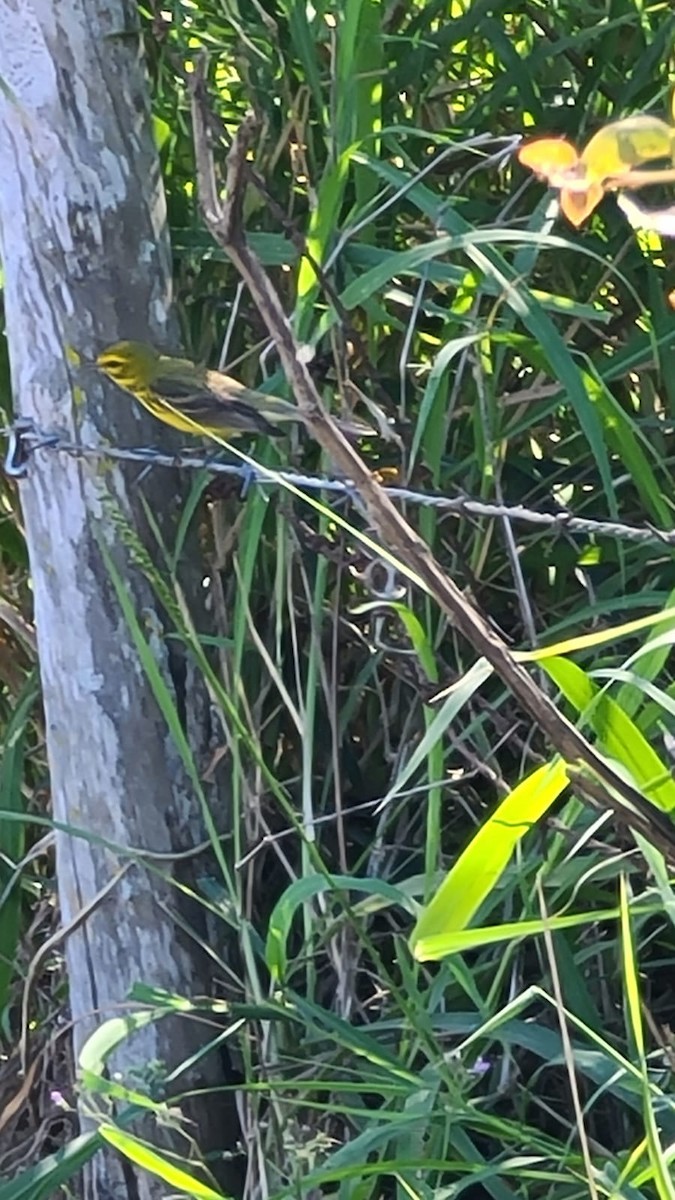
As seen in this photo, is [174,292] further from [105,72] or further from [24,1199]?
[24,1199]

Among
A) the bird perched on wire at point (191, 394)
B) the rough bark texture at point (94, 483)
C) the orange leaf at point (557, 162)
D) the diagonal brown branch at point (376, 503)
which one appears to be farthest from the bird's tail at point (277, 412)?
the orange leaf at point (557, 162)

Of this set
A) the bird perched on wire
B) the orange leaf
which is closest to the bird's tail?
the bird perched on wire

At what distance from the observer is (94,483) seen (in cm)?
144

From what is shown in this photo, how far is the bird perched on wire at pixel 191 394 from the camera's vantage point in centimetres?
135

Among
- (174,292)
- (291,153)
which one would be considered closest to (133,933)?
(174,292)

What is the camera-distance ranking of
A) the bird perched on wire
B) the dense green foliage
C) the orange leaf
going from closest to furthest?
the orange leaf
the dense green foliage
the bird perched on wire

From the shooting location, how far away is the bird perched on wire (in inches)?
53.3

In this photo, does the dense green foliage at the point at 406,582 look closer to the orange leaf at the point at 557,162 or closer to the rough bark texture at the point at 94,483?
the rough bark texture at the point at 94,483

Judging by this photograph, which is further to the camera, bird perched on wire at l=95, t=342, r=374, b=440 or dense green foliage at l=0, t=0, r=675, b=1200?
bird perched on wire at l=95, t=342, r=374, b=440

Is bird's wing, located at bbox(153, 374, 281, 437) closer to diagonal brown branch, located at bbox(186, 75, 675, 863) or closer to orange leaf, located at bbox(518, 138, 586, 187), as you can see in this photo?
diagonal brown branch, located at bbox(186, 75, 675, 863)

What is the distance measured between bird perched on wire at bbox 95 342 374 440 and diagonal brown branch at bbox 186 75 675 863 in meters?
0.63

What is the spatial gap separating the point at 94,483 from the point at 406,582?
316mm

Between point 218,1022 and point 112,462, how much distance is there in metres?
0.54

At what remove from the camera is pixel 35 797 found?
5.61 ft
